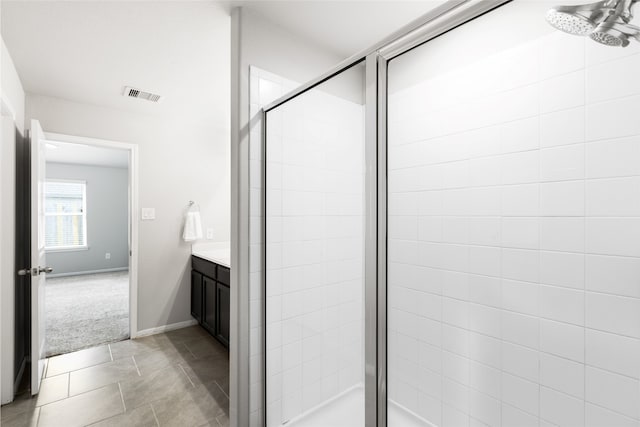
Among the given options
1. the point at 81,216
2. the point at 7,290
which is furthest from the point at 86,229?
the point at 7,290

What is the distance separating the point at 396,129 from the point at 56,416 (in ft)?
8.47

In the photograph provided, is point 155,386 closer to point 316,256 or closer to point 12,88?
point 316,256

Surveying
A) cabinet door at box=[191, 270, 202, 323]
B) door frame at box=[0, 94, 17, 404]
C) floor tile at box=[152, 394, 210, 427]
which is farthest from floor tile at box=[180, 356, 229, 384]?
door frame at box=[0, 94, 17, 404]

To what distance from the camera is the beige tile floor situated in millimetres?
1899

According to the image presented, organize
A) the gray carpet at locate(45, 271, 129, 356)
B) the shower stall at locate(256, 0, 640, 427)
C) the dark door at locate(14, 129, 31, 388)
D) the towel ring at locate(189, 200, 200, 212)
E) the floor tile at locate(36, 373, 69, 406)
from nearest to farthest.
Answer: the shower stall at locate(256, 0, 640, 427)
the floor tile at locate(36, 373, 69, 406)
the dark door at locate(14, 129, 31, 388)
the gray carpet at locate(45, 271, 129, 356)
the towel ring at locate(189, 200, 200, 212)

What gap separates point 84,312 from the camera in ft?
13.0

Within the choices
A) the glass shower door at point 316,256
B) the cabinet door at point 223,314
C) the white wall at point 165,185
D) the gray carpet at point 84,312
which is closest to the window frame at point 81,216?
the gray carpet at point 84,312

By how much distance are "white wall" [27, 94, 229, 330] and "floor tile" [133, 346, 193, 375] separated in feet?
1.79

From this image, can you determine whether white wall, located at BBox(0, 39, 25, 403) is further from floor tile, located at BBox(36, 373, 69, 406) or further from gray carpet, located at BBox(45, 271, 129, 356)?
gray carpet, located at BBox(45, 271, 129, 356)

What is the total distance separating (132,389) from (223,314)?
81cm

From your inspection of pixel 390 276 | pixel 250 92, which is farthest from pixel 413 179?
pixel 250 92

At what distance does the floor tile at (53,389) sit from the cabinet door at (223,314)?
1.10 meters

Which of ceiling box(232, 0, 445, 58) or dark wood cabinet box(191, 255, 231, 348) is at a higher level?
ceiling box(232, 0, 445, 58)

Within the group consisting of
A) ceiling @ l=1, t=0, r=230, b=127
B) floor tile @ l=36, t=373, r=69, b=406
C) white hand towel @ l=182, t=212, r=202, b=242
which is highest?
ceiling @ l=1, t=0, r=230, b=127
